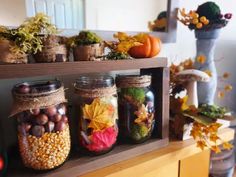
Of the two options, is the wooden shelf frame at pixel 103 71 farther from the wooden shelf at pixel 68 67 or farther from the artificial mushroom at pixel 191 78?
the artificial mushroom at pixel 191 78

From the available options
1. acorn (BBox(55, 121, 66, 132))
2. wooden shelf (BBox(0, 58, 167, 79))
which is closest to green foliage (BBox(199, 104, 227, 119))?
wooden shelf (BBox(0, 58, 167, 79))

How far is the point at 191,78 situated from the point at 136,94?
0.88 feet

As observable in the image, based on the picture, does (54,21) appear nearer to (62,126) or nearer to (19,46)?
(19,46)

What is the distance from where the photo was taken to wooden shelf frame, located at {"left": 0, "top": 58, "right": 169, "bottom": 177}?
0.46 metres

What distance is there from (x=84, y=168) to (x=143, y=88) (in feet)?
0.93

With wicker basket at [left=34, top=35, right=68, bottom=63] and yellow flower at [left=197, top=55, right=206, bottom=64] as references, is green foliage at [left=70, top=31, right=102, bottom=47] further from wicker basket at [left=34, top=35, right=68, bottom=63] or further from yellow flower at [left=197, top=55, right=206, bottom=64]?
yellow flower at [left=197, top=55, right=206, bottom=64]

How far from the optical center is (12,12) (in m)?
0.62

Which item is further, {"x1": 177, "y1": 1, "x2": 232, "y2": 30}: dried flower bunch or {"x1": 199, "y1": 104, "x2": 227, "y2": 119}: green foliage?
{"x1": 177, "y1": 1, "x2": 232, "y2": 30}: dried flower bunch

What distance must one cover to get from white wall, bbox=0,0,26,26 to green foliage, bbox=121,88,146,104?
386 mm

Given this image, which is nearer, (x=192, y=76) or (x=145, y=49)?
(x=145, y=49)

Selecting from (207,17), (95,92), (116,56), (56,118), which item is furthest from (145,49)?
(207,17)

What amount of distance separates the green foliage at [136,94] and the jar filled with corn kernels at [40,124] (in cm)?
20

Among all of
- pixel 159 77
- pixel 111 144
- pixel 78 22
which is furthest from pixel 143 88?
pixel 78 22

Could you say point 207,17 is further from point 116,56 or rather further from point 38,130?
point 38,130
